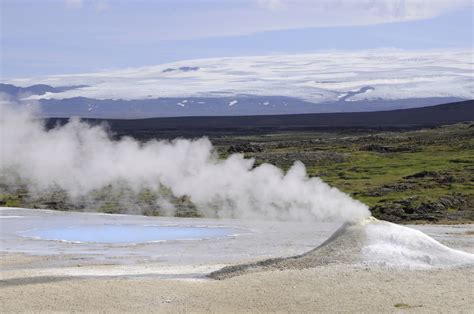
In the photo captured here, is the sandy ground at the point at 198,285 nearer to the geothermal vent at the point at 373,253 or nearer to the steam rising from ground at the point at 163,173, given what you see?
the geothermal vent at the point at 373,253

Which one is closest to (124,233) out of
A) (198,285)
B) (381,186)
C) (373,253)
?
(198,285)

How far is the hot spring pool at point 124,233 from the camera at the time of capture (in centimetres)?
5588

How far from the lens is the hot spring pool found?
183 feet

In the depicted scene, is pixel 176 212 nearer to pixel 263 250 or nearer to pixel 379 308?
pixel 263 250

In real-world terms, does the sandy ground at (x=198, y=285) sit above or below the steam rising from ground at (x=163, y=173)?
below

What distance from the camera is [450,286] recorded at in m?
37.4

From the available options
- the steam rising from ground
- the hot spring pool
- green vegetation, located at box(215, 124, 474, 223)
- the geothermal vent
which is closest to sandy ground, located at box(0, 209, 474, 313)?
the geothermal vent

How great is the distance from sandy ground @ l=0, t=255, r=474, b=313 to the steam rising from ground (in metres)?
26.5

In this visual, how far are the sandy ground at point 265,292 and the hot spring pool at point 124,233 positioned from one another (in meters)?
14.9

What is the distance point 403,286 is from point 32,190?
54030 mm

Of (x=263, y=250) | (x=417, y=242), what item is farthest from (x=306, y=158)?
(x=417, y=242)

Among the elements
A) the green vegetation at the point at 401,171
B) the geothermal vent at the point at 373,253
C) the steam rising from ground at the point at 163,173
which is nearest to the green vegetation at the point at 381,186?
the green vegetation at the point at 401,171

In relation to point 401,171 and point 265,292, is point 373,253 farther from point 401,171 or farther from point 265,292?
point 401,171

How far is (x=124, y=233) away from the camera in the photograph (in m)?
58.7
